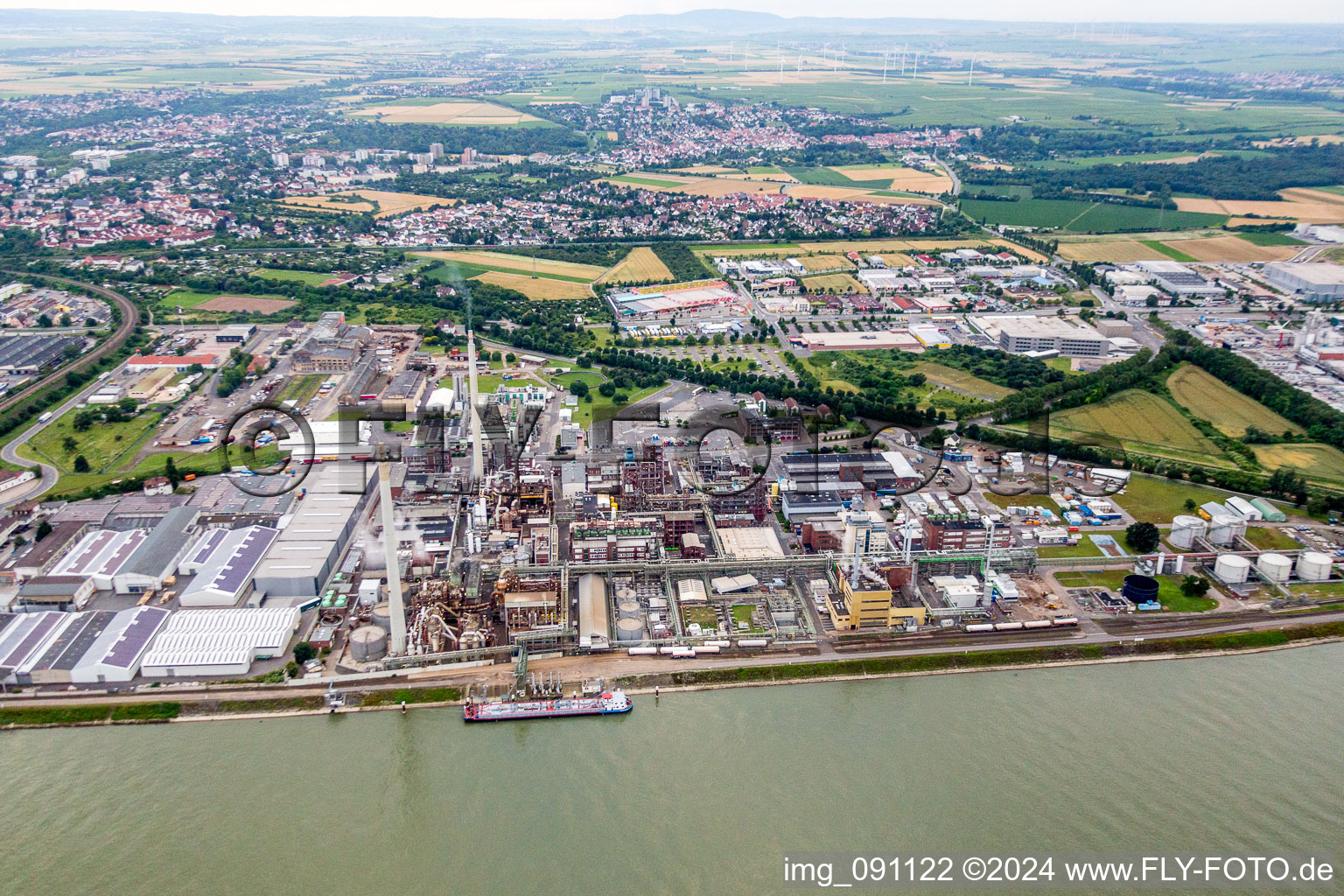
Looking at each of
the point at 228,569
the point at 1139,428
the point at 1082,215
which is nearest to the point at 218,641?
the point at 228,569

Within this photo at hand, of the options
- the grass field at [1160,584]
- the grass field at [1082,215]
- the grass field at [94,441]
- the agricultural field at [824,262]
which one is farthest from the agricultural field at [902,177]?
the grass field at [94,441]

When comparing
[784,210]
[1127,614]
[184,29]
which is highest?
[184,29]

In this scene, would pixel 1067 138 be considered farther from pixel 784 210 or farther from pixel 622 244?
pixel 622 244

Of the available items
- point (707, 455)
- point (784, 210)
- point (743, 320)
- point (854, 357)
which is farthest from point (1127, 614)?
point (784, 210)

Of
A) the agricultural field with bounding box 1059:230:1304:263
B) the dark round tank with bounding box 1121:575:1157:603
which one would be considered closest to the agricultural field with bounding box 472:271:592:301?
the agricultural field with bounding box 1059:230:1304:263

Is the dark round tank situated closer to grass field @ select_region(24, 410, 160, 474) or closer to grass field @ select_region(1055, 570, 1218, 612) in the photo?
grass field @ select_region(1055, 570, 1218, 612)

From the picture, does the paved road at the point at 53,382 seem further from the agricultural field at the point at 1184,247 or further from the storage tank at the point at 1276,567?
the agricultural field at the point at 1184,247
